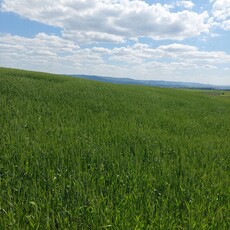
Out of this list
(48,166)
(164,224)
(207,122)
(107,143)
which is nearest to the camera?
(164,224)

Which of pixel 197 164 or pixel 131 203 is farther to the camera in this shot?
pixel 197 164

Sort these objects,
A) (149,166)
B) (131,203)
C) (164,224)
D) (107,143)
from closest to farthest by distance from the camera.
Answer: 1. (164,224)
2. (131,203)
3. (149,166)
4. (107,143)

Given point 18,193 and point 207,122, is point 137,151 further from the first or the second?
point 207,122

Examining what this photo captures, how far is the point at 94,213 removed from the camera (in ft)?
9.91

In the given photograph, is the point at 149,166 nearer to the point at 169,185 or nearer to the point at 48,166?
the point at 169,185

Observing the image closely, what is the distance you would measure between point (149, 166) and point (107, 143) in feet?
4.69

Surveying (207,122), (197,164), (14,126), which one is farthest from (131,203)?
(207,122)

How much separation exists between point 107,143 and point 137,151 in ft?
2.50

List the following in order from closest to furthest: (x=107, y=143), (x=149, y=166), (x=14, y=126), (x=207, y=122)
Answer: (x=149, y=166), (x=107, y=143), (x=14, y=126), (x=207, y=122)

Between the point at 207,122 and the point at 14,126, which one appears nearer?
the point at 14,126

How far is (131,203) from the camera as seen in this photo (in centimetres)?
326

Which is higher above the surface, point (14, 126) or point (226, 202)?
point (14, 126)

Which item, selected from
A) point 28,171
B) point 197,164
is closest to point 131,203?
point 28,171

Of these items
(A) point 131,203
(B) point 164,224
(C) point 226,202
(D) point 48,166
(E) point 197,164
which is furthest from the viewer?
(E) point 197,164
